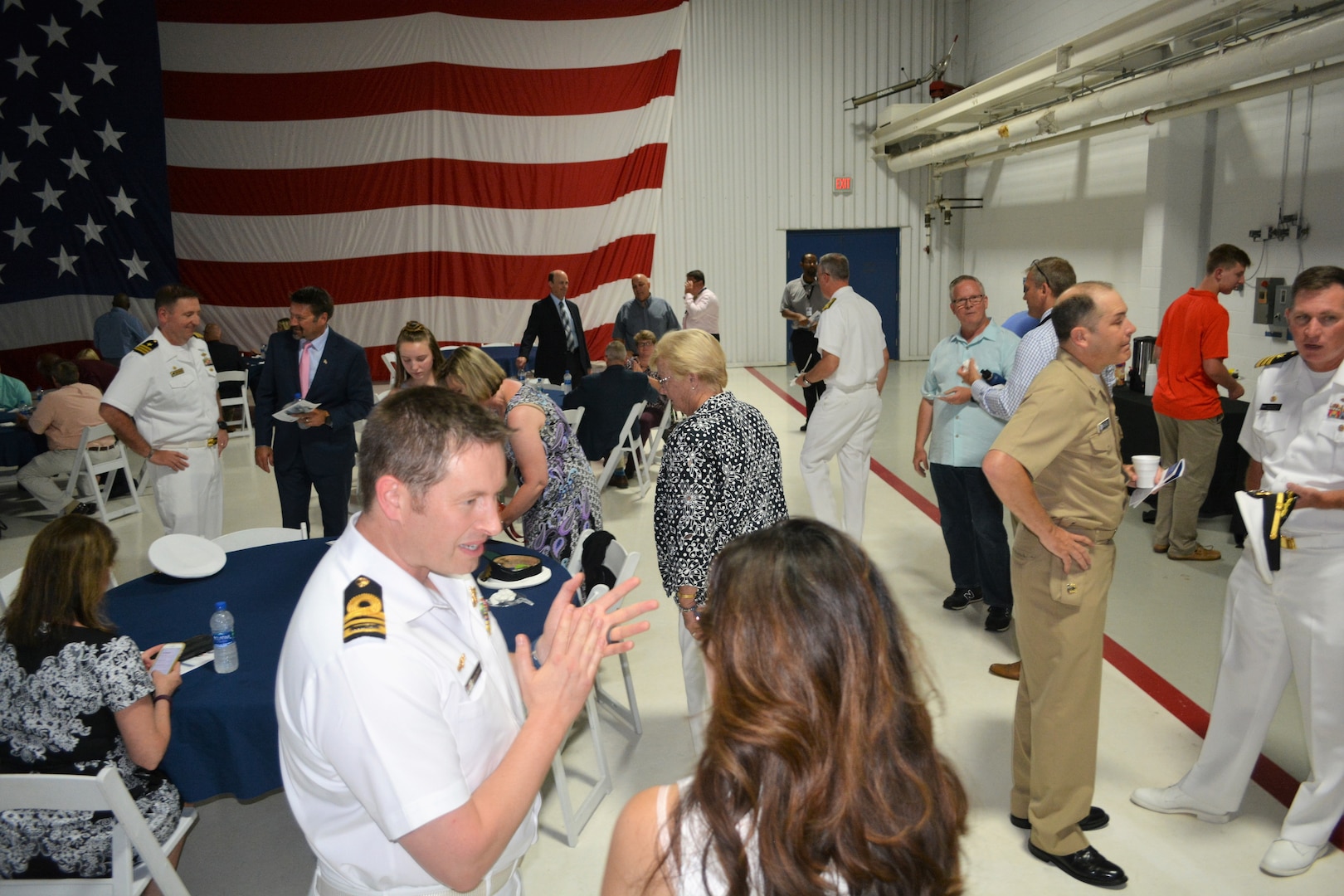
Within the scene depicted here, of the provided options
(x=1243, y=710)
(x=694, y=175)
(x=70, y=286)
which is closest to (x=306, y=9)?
(x=70, y=286)

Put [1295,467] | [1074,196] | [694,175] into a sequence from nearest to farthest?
1. [1295,467]
2. [1074,196]
3. [694,175]

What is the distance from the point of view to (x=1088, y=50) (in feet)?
25.8

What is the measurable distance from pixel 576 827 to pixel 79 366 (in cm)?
734

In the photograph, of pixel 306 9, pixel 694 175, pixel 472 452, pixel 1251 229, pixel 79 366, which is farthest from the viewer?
pixel 694 175

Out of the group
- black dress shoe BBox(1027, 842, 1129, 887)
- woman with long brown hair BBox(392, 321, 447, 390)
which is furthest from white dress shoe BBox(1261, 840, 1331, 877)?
woman with long brown hair BBox(392, 321, 447, 390)

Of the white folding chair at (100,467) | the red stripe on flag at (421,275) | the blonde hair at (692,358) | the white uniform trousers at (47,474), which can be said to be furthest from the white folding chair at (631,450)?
the red stripe on flag at (421,275)

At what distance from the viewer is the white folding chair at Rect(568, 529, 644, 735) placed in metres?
3.17

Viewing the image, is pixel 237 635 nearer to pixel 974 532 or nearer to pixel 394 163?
pixel 974 532

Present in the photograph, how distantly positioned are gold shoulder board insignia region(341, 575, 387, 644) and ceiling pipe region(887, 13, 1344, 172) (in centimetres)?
622

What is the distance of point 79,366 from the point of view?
805cm

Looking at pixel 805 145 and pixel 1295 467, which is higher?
pixel 805 145

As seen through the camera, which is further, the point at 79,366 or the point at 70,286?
the point at 70,286

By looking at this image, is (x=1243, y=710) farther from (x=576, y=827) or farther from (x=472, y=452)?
(x=472, y=452)

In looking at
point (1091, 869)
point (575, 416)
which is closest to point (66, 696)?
point (1091, 869)
